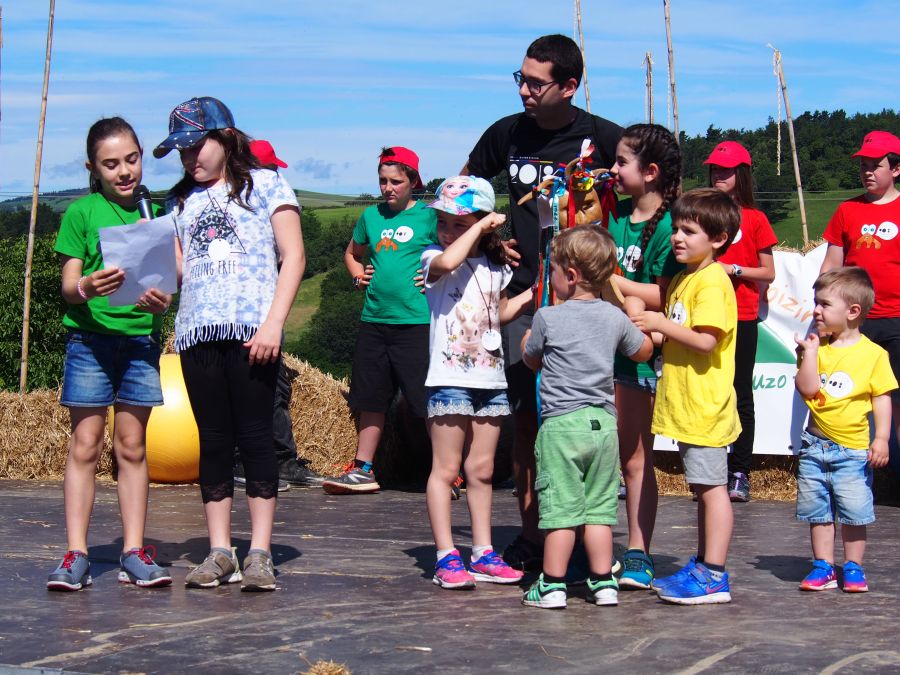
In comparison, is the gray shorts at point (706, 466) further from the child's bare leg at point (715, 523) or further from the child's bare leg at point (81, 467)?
the child's bare leg at point (81, 467)

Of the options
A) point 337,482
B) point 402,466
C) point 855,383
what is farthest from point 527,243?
point 402,466

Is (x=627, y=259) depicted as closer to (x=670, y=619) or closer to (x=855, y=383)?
(x=855, y=383)

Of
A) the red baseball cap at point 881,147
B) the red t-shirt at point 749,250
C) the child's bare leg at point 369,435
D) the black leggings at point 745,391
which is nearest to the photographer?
the red baseball cap at point 881,147

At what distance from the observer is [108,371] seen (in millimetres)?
4941

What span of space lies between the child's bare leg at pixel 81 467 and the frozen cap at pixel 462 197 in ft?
5.21

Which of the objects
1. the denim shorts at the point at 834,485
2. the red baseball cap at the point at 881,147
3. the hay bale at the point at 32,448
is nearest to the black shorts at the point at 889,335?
the red baseball cap at the point at 881,147

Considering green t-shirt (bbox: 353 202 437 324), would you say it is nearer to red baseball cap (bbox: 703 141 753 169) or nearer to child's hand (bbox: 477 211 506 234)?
red baseball cap (bbox: 703 141 753 169)

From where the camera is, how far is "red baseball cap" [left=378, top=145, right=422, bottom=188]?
25.8 feet

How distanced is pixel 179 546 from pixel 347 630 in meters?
1.99

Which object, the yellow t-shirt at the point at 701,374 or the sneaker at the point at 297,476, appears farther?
the sneaker at the point at 297,476

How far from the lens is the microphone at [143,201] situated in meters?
4.88

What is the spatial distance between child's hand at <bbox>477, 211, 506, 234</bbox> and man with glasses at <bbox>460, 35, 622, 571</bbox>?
12.7 inches

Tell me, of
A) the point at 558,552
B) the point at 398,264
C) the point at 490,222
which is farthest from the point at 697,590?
the point at 398,264

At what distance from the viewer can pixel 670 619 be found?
4.23 meters
